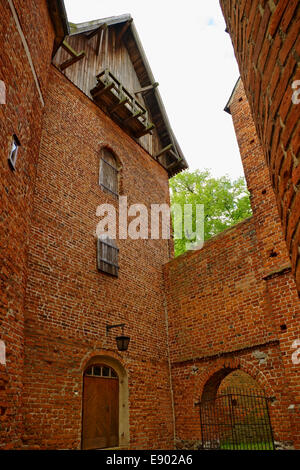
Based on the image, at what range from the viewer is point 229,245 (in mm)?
9219

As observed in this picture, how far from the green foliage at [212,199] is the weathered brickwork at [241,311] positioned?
7.58 metres

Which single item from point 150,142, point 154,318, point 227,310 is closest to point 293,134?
point 227,310

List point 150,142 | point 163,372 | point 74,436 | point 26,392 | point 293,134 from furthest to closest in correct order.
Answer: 1. point 150,142
2. point 163,372
3. point 74,436
4. point 26,392
5. point 293,134

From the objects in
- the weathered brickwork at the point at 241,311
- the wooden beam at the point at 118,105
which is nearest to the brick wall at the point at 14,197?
the wooden beam at the point at 118,105

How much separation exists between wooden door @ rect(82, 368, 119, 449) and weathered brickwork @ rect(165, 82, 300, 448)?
217 centimetres

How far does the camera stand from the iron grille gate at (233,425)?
8.35 metres

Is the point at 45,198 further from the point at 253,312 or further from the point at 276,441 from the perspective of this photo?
the point at 276,441

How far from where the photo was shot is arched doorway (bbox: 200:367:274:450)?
27.4ft

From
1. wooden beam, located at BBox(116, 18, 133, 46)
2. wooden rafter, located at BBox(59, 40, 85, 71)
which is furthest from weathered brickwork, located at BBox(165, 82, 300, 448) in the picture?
wooden beam, located at BBox(116, 18, 133, 46)

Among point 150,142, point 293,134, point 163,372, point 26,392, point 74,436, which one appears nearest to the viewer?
point 293,134

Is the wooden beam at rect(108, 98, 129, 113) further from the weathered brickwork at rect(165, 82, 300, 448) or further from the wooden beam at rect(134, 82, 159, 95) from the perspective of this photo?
the weathered brickwork at rect(165, 82, 300, 448)

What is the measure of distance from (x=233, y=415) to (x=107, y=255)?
5.82 metres

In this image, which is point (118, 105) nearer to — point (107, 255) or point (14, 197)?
point (107, 255)
